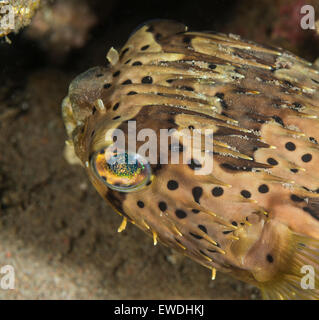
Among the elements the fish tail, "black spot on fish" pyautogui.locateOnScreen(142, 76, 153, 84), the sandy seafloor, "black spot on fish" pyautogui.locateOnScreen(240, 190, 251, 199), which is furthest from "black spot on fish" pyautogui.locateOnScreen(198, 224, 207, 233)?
the sandy seafloor

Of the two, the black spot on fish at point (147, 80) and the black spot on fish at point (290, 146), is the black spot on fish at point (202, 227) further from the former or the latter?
the black spot on fish at point (147, 80)

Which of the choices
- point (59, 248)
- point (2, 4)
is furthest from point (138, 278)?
point (2, 4)

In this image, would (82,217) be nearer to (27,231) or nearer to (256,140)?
(27,231)

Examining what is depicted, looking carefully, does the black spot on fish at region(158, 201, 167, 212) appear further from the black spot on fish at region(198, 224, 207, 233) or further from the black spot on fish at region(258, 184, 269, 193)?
the black spot on fish at region(258, 184, 269, 193)

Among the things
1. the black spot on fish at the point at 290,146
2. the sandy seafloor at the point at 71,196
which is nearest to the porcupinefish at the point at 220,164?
the black spot on fish at the point at 290,146

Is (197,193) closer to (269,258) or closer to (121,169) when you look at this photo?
(121,169)
